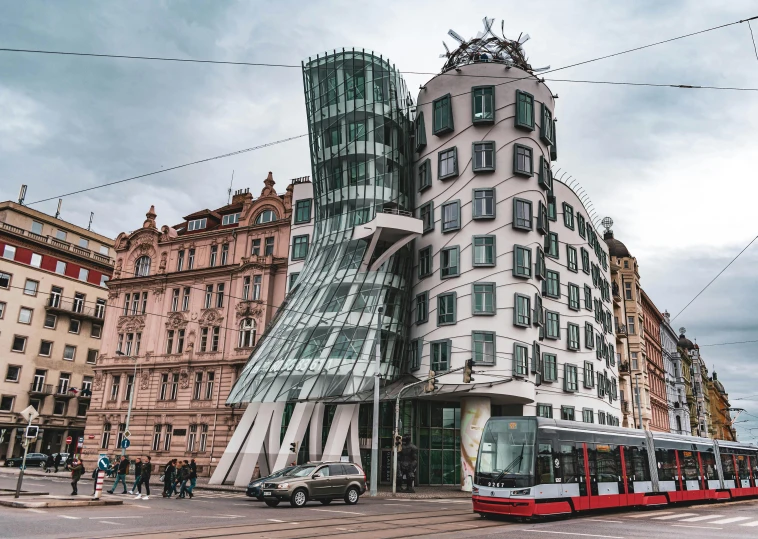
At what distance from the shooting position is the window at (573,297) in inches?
1923

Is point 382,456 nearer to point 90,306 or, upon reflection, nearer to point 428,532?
point 428,532

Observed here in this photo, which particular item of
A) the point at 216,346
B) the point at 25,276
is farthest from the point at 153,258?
the point at 25,276

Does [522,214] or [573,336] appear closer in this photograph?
[522,214]

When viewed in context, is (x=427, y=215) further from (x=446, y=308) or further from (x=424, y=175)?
(x=446, y=308)

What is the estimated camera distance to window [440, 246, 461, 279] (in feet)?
132

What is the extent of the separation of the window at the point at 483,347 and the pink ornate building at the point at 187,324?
1848 cm

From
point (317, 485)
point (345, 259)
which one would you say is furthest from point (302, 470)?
point (345, 259)

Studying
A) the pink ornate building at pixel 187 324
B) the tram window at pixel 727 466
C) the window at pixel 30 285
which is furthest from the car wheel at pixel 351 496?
the window at pixel 30 285

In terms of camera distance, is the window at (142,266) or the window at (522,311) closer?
the window at (522,311)

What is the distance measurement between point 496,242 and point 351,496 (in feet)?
62.4

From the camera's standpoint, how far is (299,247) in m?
50.0

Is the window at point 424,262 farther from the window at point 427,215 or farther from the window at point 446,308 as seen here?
the window at point 446,308

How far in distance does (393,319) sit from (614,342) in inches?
1169

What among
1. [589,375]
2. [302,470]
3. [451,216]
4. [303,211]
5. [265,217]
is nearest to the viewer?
[302,470]
